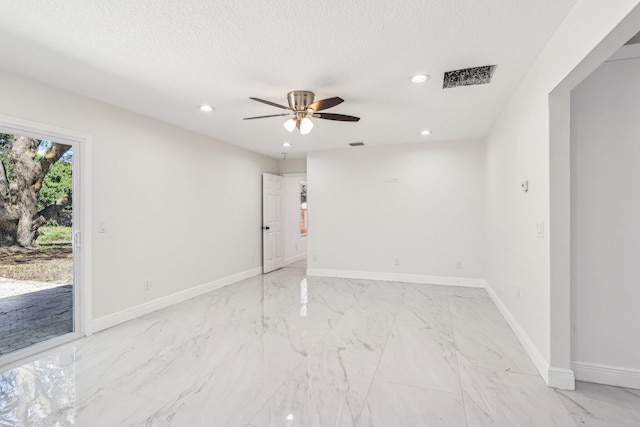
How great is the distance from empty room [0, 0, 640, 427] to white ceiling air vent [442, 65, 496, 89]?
0.02 m

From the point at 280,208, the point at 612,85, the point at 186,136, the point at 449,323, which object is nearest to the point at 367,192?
the point at 280,208

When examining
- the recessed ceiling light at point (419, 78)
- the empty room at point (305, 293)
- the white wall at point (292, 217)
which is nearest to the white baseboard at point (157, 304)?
the empty room at point (305, 293)

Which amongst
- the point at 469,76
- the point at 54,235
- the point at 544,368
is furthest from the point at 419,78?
the point at 54,235

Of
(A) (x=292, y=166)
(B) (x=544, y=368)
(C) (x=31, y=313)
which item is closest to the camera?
(B) (x=544, y=368)

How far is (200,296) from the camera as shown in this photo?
450 cm

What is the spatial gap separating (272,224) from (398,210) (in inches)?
102

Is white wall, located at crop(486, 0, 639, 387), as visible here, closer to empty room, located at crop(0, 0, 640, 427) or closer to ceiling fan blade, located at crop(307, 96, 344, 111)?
empty room, located at crop(0, 0, 640, 427)

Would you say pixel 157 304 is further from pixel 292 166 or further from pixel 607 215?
pixel 607 215

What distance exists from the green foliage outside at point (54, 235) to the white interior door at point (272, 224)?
3.36 metres

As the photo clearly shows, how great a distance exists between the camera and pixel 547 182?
86.3 inches

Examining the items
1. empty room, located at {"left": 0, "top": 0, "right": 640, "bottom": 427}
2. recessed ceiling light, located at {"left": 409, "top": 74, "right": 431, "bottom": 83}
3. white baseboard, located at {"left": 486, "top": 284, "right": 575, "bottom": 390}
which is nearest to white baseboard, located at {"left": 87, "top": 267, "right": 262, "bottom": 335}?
empty room, located at {"left": 0, "top": 0, "right": 640, "bottom": 427}

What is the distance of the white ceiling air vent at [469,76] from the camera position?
8.57ft

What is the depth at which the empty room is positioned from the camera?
1908mm

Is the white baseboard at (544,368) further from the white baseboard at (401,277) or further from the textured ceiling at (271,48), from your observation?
the textured ceiling at (271,48)
